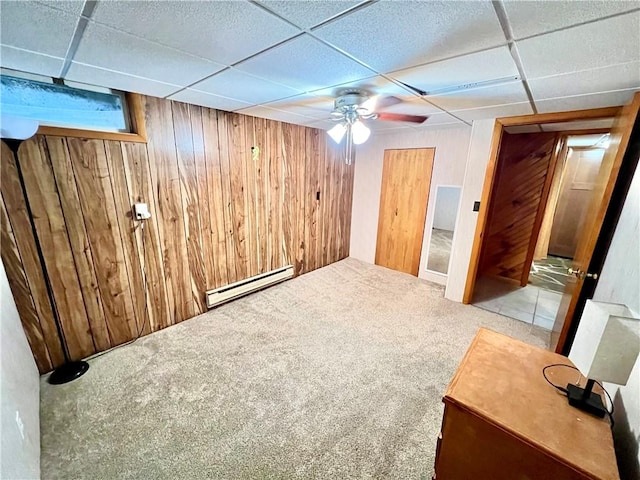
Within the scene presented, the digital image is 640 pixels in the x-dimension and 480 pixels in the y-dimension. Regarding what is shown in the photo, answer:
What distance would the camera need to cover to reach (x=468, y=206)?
9.81 feet

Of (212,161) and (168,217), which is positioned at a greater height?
(212,161)

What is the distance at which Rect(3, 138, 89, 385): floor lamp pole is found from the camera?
170 centimetres

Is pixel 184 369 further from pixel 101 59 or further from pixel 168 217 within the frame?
pixel 101 59

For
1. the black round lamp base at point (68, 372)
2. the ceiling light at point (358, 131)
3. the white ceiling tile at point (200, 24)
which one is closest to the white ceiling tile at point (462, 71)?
the ceiling light at point (358, 131)

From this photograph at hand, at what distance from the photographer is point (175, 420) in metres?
1.65

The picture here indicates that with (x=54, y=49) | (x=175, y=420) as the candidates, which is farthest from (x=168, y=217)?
(x=175, y=420)

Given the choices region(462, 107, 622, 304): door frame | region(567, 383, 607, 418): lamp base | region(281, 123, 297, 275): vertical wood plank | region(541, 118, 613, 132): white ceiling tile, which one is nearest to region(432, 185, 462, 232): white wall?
region(462, 107, 622, 304): door frame

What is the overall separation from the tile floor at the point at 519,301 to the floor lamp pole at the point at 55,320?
13.1ft

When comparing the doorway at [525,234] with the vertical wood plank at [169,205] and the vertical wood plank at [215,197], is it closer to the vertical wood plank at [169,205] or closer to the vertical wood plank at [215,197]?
the vertical wood plank at [215,197]

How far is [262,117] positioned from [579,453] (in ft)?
11.1

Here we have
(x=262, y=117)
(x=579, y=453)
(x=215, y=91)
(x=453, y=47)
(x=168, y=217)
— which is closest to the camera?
(x=579, y=453)

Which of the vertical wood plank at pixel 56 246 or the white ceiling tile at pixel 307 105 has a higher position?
the white ceiling tile at pixel 307 105

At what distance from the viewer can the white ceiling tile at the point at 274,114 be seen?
8.57 ft

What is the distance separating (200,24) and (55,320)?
233 centimetres
